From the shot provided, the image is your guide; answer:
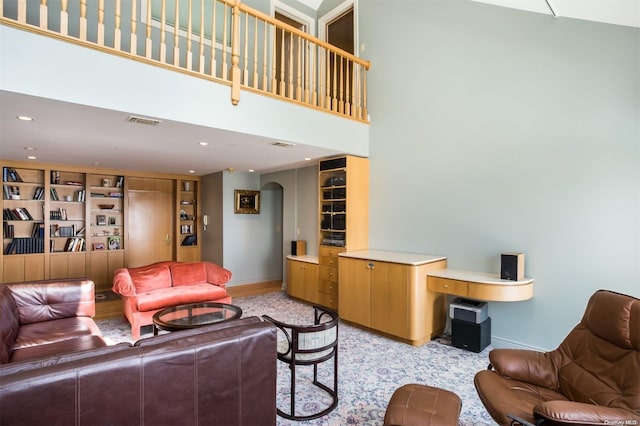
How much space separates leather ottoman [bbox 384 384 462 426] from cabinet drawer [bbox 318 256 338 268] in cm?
302

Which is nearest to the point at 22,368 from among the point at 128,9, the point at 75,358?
the point at 75,358

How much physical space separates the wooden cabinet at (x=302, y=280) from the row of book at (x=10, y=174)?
5084 millimetres

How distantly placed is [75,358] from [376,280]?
10.8 ft

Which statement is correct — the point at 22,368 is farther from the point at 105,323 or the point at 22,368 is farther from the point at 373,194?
the point at 373,194

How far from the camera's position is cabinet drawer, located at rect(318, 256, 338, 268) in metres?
5.14

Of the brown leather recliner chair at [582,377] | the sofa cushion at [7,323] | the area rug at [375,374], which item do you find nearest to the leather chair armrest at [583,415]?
the brown leather recliner chair at [582,377]

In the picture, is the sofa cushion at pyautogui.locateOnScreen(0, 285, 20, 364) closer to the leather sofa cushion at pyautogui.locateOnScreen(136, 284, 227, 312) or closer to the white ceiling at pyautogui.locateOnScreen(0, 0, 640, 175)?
the leather sofa cushion at pyautogui.locateOnScreen(136, 284, 227, 312)

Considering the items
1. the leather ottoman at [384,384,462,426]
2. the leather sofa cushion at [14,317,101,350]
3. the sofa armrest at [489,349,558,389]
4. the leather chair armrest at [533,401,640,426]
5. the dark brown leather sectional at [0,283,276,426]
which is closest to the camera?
the dark brown leather sectional at [0,283,276,426]

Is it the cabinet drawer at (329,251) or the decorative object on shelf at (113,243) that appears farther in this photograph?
the decorative object on shelf at (113,243)

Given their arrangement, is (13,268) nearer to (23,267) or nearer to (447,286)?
(23,267)

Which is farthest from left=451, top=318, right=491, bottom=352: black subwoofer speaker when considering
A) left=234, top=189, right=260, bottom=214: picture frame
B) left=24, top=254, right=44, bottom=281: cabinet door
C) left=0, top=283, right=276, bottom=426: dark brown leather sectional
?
left=24, top=254, right=44, bottom=281: cabinet door

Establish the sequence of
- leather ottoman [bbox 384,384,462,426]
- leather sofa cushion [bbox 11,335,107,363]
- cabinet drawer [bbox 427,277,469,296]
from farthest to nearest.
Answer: cabinet drawer [bbox 427,277,469,296], leather sofa cushion [bbox 11,335,107,363], leather ottoman [bbox 384,384,462,426]

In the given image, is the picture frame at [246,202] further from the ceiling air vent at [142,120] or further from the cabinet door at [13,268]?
the cabinet door at [13,268]

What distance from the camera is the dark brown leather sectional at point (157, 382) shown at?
1.35 m
